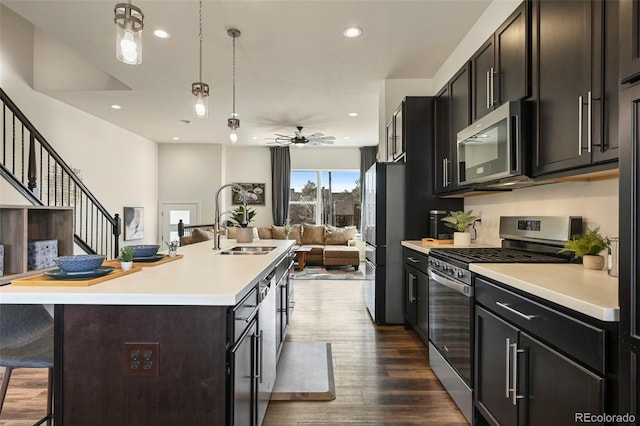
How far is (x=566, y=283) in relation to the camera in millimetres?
1323

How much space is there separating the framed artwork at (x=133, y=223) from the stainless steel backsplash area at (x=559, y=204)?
6778 mm

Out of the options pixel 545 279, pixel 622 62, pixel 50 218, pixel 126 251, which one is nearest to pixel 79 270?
pixel 126 251

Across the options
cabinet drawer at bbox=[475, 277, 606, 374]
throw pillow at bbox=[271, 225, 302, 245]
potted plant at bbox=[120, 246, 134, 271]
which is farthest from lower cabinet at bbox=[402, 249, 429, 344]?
throw pillow at bbox=[271, 225, 302, 245]

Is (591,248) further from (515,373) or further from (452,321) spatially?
(452,321)

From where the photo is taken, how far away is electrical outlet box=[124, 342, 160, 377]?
1154mm

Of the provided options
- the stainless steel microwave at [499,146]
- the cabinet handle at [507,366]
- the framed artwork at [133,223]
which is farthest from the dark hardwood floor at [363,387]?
the framed artwork at [133,223]

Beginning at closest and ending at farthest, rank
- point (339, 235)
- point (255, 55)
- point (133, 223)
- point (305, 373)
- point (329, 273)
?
point (305, 373) → point (255, 55) → point (329, 273) → point (133, 223) → point (339, 235)

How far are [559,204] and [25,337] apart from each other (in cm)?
283

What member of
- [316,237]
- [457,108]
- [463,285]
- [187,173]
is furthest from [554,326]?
[187,173]

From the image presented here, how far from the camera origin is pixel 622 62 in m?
1.00

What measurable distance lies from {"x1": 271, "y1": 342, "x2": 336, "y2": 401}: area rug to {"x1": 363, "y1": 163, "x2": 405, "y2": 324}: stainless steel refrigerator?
879 mm

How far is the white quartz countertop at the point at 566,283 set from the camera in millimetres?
1038

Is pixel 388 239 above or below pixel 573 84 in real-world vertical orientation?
below

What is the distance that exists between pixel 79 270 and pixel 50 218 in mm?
3079
